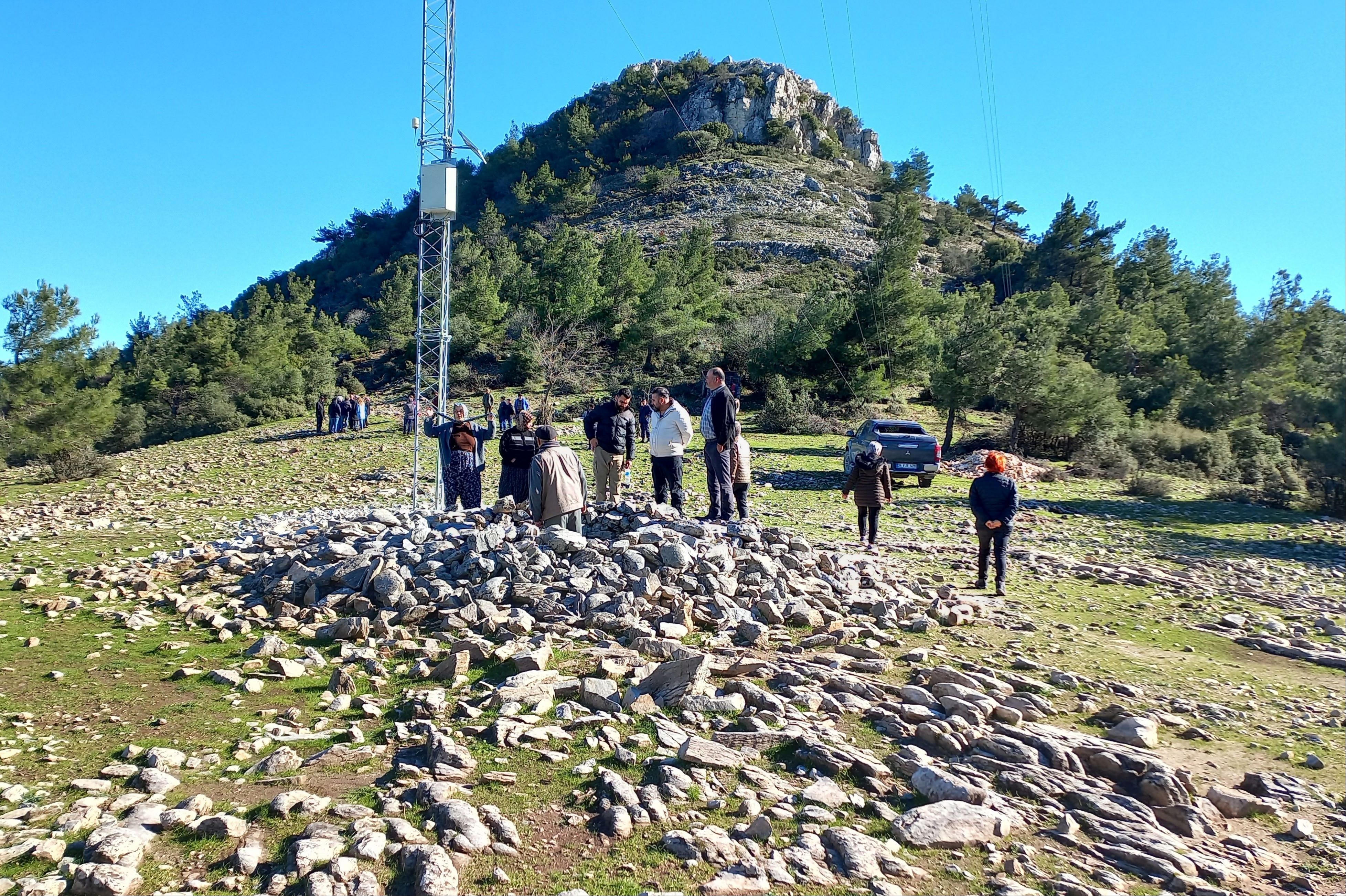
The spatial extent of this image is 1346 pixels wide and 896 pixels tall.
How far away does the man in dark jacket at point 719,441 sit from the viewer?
10148 mm

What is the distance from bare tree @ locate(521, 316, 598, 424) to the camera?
45.2 metres

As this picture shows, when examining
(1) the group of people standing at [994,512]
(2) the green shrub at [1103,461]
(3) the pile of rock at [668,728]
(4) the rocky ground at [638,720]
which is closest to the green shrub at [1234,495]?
(2) the green shrub at [1103,461]

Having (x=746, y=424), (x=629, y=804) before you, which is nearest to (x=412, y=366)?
(x=746, y=424)

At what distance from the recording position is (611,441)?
1077 centimetres

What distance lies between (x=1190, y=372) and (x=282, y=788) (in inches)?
1709

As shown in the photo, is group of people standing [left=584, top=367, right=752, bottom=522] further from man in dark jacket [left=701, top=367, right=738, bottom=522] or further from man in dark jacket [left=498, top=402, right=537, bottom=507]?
man in dark jacket [left=498, top=402, right=537, bottom=507]

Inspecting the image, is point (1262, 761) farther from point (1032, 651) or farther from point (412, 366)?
point (412, 366)

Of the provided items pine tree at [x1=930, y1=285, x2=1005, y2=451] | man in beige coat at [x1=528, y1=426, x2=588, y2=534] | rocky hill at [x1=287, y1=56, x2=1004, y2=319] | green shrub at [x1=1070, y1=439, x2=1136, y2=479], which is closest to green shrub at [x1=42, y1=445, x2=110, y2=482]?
man in beige coat at [x1=528, y1=426, x2=588, y2=534]

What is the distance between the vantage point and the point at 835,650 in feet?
22.7

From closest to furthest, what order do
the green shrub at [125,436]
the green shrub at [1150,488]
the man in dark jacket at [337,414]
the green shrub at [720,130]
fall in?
the green shrub at [1150,488] → the man in dark jacket at [337,414] → the green shrub at [125,436] → the green shrub at [720,130]

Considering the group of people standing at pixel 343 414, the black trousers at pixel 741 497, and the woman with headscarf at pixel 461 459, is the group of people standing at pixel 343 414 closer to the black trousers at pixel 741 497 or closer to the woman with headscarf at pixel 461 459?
the woman with headscarf at pixel 461 459

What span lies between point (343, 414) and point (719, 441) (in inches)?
1017

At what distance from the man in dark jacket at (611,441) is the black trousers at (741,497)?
1670mm

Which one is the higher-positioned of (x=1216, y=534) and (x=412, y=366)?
(x=412, y=366)
